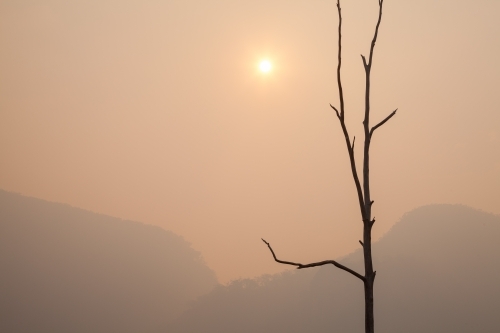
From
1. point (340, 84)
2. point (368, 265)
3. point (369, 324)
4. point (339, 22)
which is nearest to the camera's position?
point (369, 324)

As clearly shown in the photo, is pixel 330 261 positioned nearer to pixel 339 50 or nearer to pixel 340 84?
pixel 340 84

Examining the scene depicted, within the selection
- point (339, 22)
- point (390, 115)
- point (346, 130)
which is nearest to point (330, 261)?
point (346, 130)

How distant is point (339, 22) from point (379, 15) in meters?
0.33

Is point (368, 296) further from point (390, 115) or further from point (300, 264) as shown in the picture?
point (390, 115)

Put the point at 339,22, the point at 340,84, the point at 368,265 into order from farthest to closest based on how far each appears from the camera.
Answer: the point at 339,22
the point at 340,84
the point at 368,265

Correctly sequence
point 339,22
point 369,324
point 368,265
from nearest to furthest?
point 369,324, point 368,265, point 339,22

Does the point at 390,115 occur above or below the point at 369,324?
above

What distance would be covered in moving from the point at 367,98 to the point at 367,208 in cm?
68

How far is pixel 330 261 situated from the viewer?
2.62 metres

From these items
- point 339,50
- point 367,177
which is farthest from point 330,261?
point 339,50

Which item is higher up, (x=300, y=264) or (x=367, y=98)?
(x=367, y=98)

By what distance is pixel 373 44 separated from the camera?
2.83 meters

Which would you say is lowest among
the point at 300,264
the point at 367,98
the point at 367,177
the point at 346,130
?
the point at 300,264

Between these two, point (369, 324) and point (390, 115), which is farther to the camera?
point (390, 115)
